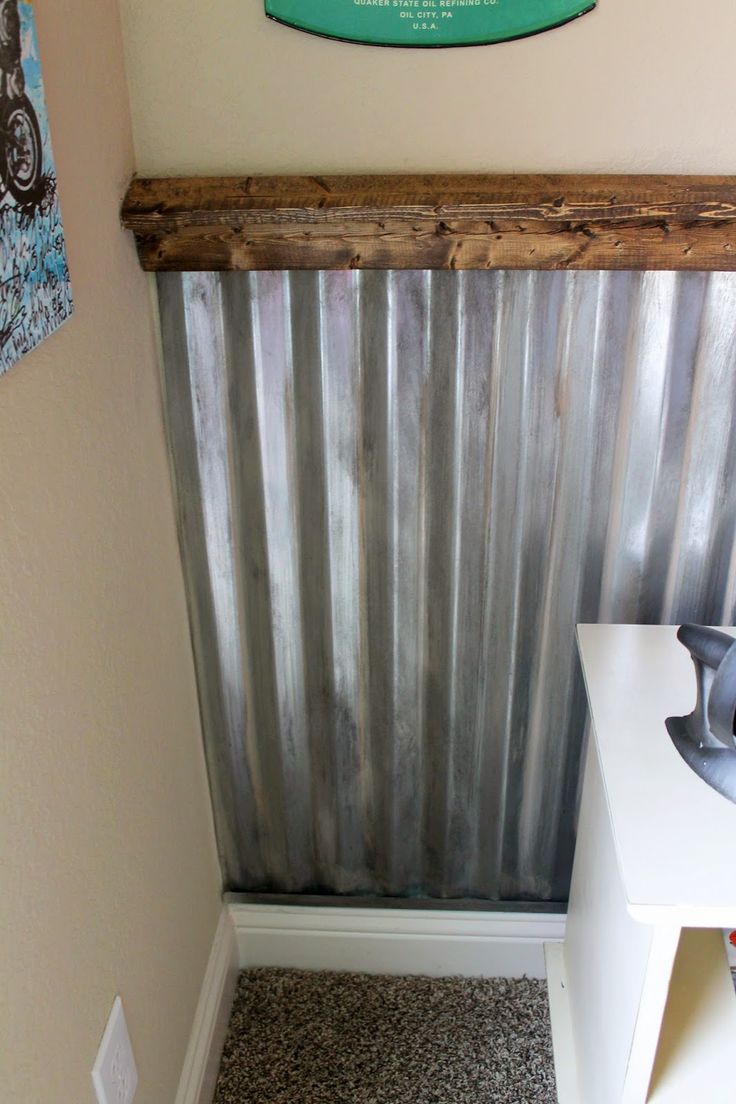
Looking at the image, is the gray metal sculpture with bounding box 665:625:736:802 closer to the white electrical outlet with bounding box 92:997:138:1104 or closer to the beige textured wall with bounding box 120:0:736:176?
the beige textured wall with bounding box 120:0:736:176

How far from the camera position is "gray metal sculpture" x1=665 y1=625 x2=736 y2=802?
120 cm

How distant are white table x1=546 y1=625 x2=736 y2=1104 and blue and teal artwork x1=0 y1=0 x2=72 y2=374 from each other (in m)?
0.86

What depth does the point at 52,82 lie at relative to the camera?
1157 millimetres

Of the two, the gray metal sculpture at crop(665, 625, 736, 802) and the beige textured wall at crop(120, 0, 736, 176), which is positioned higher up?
the beige textured wall at crop(120, 0, 736, 176)

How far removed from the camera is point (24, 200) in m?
1.02

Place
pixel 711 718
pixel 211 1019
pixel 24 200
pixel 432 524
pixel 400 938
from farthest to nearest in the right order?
pixel 400 938
pixel 211 1019
pixel 432 524
pixel 711 718
pixel 24 200

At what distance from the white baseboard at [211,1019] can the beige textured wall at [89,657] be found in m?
0.06

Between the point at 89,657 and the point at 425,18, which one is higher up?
the point at 425,18

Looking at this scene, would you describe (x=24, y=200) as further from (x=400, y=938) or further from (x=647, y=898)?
(x=400, y=938)

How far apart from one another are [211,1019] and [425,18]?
1668 mm

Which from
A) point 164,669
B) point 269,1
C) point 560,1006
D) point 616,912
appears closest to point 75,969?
point 164,669

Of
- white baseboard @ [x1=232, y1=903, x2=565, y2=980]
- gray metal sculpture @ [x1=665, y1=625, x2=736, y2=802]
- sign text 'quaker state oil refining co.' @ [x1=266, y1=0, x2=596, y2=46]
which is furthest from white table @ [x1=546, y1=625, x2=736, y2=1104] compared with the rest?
sign text 'quaker state oil refining co.' @ [x1=266, y1=0, x2=596, y2=46]

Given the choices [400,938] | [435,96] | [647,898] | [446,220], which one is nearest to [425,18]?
[435,96]

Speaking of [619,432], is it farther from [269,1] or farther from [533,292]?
[269,1]
